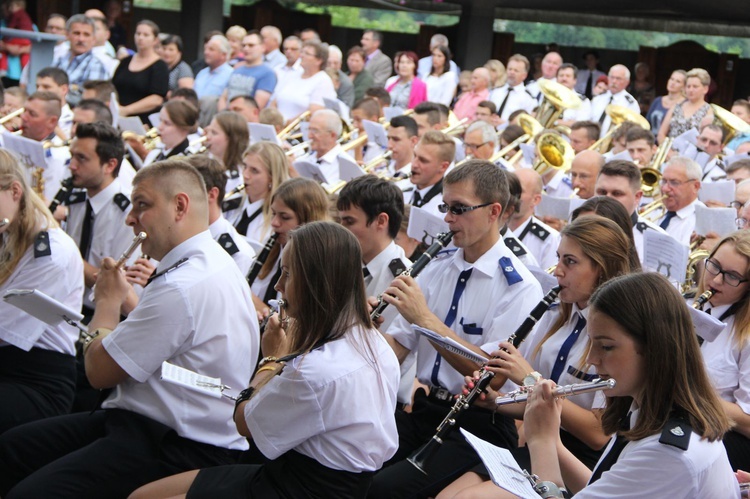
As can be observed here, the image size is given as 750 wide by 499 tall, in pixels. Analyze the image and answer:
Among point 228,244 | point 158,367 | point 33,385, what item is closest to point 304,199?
point 228,244

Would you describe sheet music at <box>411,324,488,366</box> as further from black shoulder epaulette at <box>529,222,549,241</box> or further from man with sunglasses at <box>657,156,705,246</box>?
man with sunglasses at <box>657,156,705,246</box>

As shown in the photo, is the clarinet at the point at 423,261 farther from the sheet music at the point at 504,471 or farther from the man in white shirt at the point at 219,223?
the sheet music at the point at 504,471

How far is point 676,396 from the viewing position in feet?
8.32

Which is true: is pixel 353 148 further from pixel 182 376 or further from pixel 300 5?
pixel 300 5

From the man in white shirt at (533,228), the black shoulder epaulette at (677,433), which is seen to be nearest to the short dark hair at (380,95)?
the man in white shirt at (533,228)

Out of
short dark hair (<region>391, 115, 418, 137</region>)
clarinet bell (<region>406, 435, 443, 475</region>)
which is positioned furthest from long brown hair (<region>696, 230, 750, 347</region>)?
short dark hair (<region>391, 115, 418, 137</region>)

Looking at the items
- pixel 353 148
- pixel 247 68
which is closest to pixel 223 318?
pixel 353 148

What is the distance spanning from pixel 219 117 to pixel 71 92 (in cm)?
348

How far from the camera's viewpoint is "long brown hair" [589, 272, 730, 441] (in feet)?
8.30

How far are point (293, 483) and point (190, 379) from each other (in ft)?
1.84

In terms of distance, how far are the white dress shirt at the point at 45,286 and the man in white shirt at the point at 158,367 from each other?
51 centimetres

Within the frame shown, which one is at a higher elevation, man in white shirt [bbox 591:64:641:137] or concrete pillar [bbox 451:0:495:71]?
concrete pillar [bbox 451:0:495:71]

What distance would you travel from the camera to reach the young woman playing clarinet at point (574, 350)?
3.55 meters

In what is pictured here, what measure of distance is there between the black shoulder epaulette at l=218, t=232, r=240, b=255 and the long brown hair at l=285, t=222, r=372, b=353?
212 centimetres
